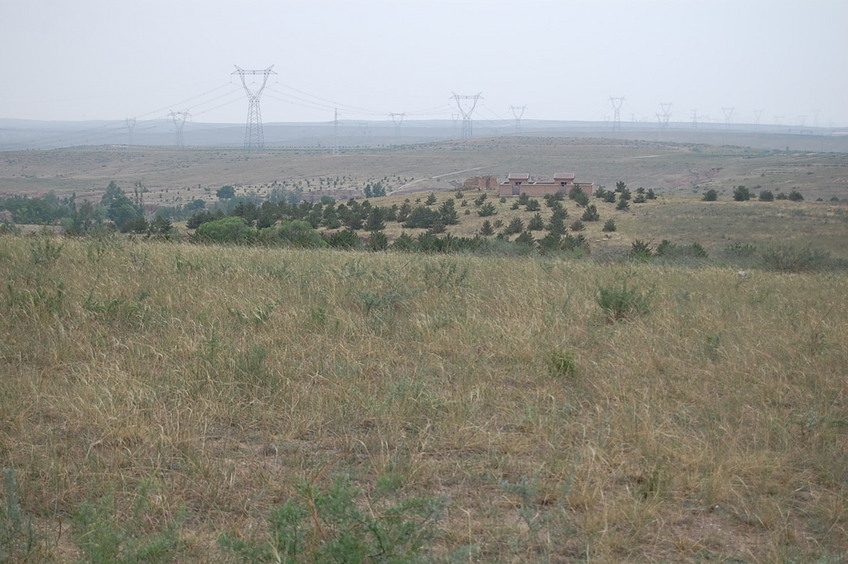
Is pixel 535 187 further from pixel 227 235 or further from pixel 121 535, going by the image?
pixel 121 535

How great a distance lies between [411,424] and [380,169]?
116 m

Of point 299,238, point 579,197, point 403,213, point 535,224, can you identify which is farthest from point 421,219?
point 299,238

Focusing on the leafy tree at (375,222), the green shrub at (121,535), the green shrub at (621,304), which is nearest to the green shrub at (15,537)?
the green shrub at (121,535)

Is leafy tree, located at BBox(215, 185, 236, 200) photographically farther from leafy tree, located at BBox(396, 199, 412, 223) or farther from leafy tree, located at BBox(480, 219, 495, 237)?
leafy tree, located at BBox(480, 219, 495, 237)

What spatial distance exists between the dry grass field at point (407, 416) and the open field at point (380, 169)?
69170 millimetres

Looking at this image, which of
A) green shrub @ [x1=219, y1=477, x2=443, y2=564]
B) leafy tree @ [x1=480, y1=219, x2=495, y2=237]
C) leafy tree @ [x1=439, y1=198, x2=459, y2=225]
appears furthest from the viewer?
leafy tree @ [x1=439, y1=198, x2=459, y2=225]

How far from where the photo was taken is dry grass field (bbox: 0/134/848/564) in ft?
9.54

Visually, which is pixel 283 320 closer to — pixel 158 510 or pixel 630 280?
pixel 158 510

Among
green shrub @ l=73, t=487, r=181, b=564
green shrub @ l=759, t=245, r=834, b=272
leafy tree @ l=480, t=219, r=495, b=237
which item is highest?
green shrub @ l=73, t=487, r=181, b=564

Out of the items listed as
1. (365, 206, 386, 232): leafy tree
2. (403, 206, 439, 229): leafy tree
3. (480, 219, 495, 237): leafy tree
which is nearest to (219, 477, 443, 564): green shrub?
(480, 219, 495, 237): leafy tree

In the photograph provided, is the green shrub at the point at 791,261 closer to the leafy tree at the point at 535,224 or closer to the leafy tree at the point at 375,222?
the leafy tree at the point at 535,224

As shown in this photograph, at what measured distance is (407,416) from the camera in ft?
13.4

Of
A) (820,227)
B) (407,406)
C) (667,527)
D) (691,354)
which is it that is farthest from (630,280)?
(820,227)

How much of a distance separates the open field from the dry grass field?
6917 cm
